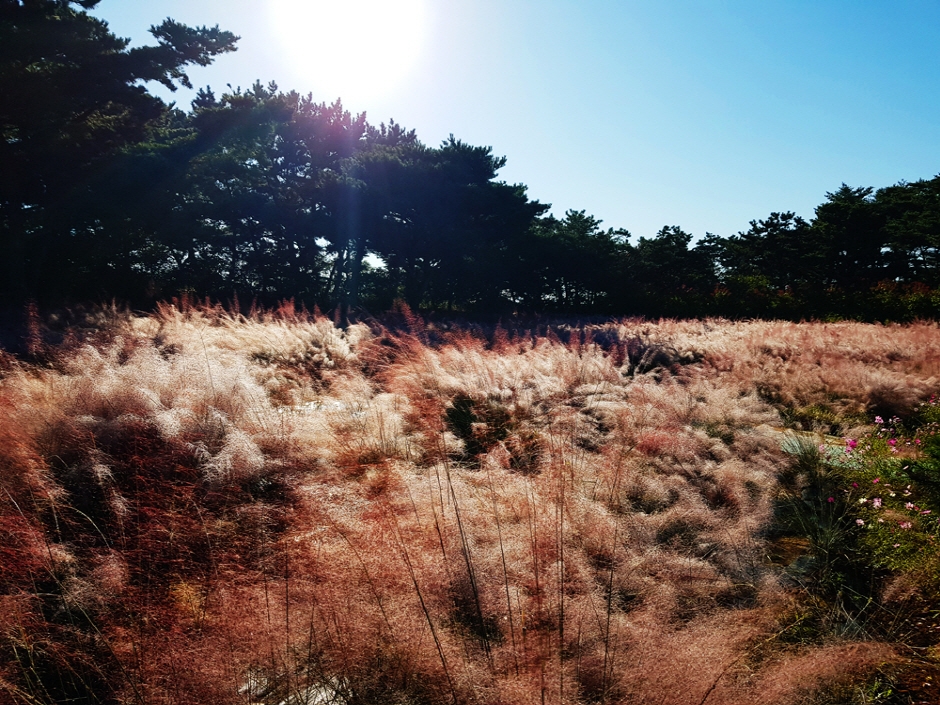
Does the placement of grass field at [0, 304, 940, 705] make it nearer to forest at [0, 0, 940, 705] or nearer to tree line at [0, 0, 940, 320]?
forest at [0, 0, 940, 705]

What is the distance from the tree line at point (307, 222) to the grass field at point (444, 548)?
10.6m

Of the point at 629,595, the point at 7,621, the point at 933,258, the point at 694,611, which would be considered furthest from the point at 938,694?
the point at 933,258

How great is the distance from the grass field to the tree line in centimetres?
1060

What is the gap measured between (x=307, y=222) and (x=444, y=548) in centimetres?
1972

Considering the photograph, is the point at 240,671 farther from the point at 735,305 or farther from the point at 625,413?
the point at 735,305

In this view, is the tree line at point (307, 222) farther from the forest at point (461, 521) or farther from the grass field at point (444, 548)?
the grass field at point (444, 548)

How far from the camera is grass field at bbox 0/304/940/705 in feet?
5.61

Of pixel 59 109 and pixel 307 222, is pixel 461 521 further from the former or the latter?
pixel 307 222

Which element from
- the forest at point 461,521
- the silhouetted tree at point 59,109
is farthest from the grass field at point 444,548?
the silhouetted tree at point 59,109

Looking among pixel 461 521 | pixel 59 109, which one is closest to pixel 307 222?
pixel 59 109

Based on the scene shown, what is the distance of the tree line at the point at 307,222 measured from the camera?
12.0 meters

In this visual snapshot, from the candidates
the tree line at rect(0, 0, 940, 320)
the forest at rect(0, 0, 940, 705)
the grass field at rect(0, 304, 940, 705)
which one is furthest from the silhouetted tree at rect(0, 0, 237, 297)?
the grass field at rect(0, 304, 940, 705)

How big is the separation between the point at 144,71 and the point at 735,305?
810 inches

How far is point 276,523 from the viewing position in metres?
2.55
